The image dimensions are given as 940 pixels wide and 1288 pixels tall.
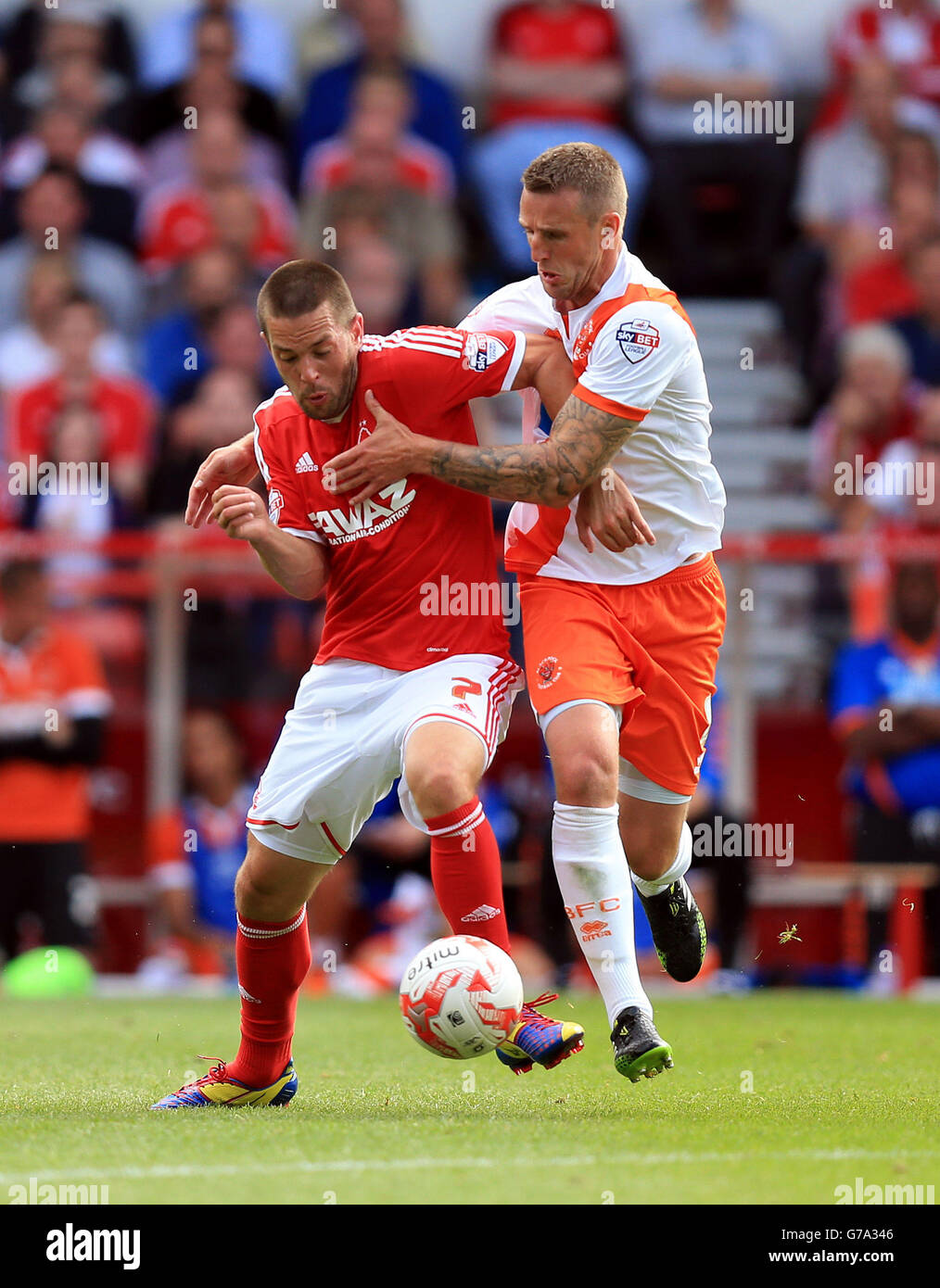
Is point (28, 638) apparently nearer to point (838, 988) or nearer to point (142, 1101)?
point (838, 988)

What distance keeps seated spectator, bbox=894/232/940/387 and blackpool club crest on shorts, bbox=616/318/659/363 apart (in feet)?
26.4

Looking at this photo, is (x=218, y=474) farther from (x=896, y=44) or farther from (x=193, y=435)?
(x=896, y=44)

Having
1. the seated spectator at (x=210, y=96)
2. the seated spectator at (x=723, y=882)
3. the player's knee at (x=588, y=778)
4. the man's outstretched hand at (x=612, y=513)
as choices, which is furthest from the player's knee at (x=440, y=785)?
the seated spectator at (x=210, y=96)

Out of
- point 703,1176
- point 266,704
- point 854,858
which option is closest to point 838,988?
point 854,858

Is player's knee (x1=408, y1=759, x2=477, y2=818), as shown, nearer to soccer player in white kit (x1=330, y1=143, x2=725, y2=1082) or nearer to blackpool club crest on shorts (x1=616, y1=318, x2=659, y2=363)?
soccer player in white kit (x1=330, y1=143, x2=725, y2=1082)

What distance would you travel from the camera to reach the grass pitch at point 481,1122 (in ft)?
13.6

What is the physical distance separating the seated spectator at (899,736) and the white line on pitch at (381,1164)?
6142 mm

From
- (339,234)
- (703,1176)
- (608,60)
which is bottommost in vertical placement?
(703,1176)

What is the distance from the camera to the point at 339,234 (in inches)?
530

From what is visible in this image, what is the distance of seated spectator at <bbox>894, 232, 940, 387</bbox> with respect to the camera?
13.3 m

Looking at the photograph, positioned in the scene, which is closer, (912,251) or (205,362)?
(205,362)

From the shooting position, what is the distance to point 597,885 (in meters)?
5.54

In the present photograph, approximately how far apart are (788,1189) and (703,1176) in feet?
0.64
